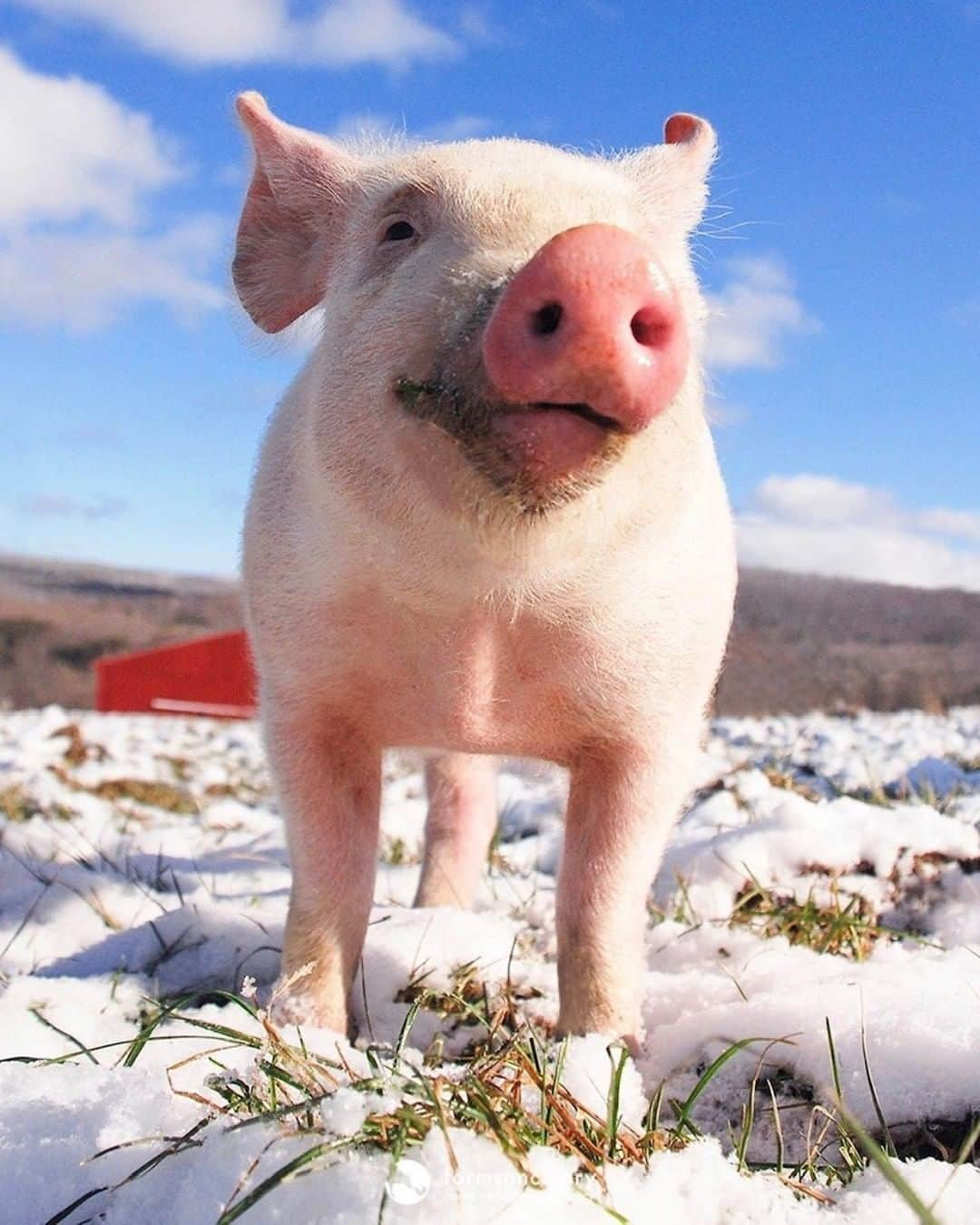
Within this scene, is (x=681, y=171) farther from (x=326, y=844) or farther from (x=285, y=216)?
(x=326, y=844)

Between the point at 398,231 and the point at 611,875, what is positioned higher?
the point at 398,231

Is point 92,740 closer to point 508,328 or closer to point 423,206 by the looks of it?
point 423,206

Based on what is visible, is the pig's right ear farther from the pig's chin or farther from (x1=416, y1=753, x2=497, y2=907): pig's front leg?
(x1=416, y1=753, x2=497, y2=907): pig's front leg

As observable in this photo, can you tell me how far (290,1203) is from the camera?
1530mm

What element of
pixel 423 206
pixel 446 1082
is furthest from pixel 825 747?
pixel 446 1082

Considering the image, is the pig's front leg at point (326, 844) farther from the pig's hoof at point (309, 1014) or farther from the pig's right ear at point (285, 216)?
the pig's right ear at point (285, 216)

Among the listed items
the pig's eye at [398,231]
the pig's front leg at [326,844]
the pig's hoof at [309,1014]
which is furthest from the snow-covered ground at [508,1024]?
the pig's eye at [398,231]

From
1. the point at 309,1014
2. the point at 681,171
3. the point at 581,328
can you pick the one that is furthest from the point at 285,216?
the point at 309,1014

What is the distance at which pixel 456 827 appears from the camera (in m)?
4.57

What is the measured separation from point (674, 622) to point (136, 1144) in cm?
180

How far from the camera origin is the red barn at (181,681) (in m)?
18.2

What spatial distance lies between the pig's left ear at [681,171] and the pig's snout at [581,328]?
117 centimetres

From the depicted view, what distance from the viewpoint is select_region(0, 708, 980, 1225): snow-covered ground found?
1629 millimetres

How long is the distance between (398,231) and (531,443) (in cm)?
97
